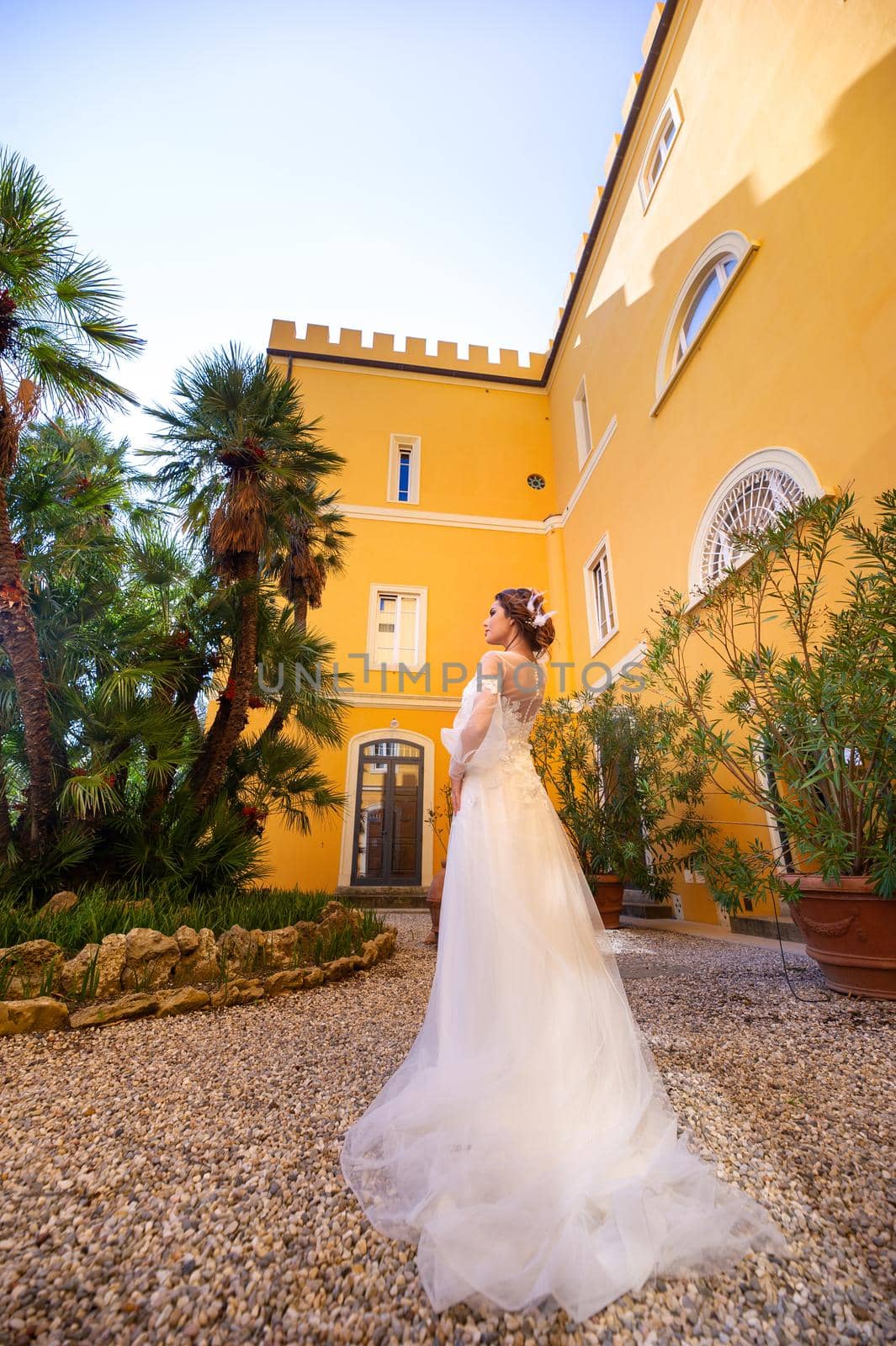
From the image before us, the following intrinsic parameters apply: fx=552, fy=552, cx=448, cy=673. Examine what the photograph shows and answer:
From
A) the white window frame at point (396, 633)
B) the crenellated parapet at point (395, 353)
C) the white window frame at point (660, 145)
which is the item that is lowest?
the white window frame at point (396, 633)

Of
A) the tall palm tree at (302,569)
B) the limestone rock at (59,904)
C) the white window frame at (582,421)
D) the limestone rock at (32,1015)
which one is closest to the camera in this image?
the limestone rock at (32,1015)

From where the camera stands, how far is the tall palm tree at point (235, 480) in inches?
207

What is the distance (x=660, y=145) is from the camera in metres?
8.45

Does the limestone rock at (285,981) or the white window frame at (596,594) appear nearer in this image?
the limestone rock at (285,981)

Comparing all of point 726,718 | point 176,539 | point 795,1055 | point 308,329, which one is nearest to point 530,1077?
point 795,1055

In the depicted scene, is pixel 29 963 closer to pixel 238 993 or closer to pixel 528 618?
pixel 238 993

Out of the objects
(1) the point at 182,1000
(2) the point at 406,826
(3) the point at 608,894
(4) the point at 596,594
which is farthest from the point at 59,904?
(4) the point at 596,594

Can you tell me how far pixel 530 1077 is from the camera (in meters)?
1.52

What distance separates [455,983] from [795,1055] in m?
1.60

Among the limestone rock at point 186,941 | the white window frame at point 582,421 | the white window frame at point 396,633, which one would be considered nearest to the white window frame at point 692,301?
the white window frame at point 582,421

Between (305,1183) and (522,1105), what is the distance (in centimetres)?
60

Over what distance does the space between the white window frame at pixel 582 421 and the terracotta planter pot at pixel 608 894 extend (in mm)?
8364

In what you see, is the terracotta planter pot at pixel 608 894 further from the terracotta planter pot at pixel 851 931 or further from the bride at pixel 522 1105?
the bride at pixel 522 1105

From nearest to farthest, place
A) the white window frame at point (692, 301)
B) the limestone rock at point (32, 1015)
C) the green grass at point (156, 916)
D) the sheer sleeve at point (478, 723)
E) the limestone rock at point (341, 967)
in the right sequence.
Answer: the sheer sleeve at point (478, 723), the limestone rock at point (32, 1015), the green grass at point (156, 916), the limestone rock at point (341, 967), the white window frame at point (692, 301)
